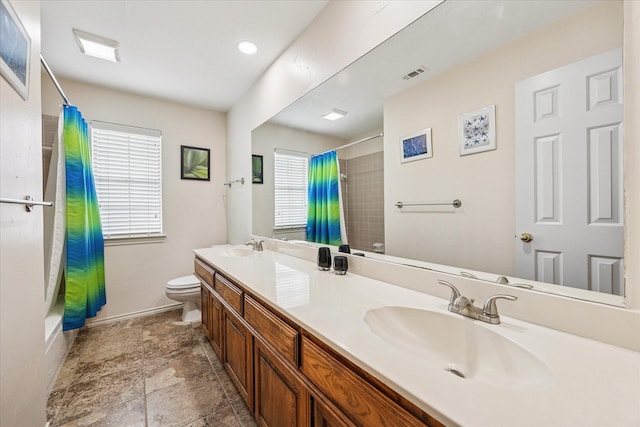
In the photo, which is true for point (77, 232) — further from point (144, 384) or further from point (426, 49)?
point (426, 49)

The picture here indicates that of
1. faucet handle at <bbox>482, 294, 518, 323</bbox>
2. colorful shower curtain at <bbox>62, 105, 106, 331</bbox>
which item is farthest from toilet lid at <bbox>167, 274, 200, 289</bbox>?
faucet handle at <bbox>482, 294, 518, 323</bbox>

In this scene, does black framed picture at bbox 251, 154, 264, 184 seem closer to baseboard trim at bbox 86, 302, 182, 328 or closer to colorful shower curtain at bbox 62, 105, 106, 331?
colorful shower curtain at bbox 62, 105, 106, 331

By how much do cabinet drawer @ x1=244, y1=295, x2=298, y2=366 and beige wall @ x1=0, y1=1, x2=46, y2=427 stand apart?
84 cm

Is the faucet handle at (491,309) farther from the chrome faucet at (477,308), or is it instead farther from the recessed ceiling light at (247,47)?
the recessed ceiling light at (247,47)

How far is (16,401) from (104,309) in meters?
2.05

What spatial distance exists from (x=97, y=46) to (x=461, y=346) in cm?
307

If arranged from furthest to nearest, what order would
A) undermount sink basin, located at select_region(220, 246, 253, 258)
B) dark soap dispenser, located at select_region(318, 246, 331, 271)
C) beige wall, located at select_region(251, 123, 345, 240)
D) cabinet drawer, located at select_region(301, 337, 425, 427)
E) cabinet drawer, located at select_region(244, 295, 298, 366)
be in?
undermount sink basin, located at select_region(220, 246, 253, 258), beige wall, located at select_region(251, 123, 345, 240), dark soap dispenser, located at select_region(318, 246, 331, 271), cabinet drawer, located at select_region(244, 295, 298, 366), cabinet drawer, located at select_region(301, 337, 425, 427)

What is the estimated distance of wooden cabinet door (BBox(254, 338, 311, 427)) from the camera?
874mm

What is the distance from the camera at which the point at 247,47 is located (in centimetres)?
207

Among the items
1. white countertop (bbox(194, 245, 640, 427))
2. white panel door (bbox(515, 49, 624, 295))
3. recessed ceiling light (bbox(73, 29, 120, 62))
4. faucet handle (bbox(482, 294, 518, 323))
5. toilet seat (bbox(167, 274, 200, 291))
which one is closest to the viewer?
white countertop (bbox(194, 245, 640, 427))

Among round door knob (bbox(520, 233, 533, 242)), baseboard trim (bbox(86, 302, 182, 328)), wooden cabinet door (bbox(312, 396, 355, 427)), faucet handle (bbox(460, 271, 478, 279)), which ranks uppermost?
round door knob (bbox(520, 233, 533, 242))

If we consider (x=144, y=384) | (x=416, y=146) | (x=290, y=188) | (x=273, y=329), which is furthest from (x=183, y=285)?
(x=416, y=146)

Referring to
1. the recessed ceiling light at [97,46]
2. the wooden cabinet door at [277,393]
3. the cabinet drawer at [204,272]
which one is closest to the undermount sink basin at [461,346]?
the wooden cabinet door at [277,393]

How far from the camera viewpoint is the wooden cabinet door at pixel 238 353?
1.29 m
